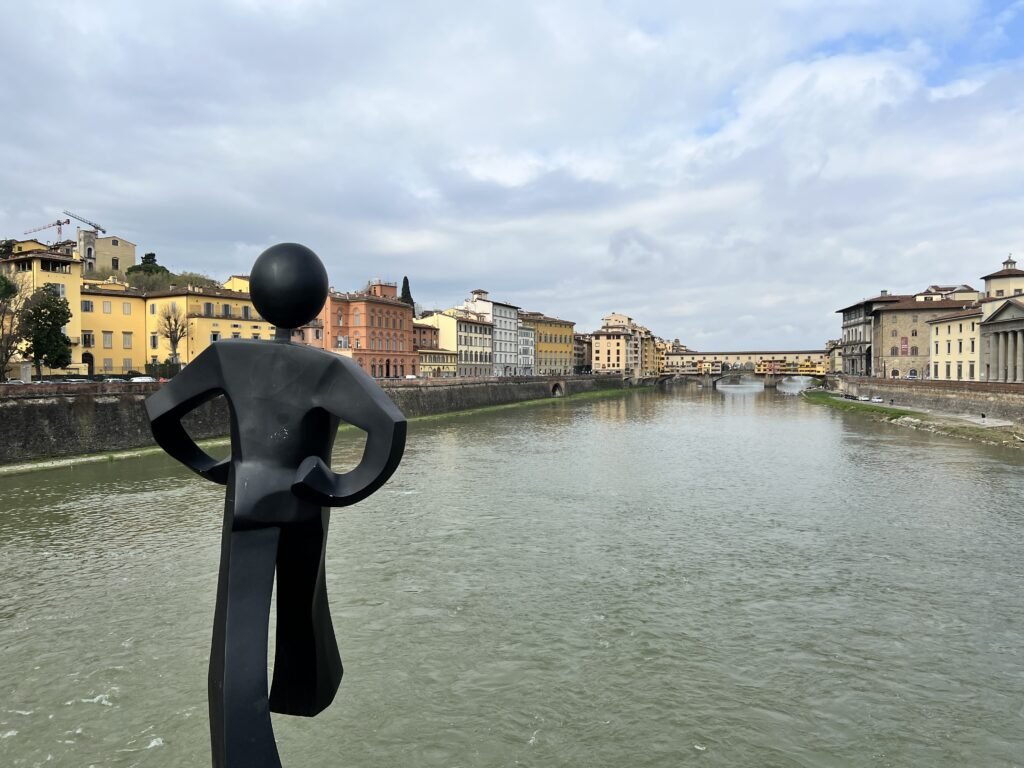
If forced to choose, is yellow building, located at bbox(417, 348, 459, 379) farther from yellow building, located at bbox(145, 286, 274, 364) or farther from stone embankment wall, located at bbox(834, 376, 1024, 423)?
stone embankment wall, located at bbox(834, 376, 1024, 423)

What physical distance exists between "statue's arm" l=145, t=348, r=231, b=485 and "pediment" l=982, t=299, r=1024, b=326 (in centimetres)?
6387

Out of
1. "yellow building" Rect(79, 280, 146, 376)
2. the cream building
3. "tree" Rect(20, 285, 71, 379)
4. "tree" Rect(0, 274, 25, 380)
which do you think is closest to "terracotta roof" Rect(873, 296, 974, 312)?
"yellow building" Rect(79, 280, 146, 376)

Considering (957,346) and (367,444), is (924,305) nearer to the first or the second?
(957,346)

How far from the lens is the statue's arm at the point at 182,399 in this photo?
467 centimetres

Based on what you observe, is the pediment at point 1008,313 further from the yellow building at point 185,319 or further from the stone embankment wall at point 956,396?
the yellow building at point 185,319

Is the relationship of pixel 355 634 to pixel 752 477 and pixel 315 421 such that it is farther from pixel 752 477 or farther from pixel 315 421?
pixel 752 477

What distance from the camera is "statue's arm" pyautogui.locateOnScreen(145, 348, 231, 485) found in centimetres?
467

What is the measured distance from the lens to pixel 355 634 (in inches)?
390

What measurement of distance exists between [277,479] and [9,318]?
44.5m

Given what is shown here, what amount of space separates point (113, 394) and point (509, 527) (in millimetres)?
24520

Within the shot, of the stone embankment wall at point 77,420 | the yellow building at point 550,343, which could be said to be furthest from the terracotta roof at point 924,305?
the stone embankment wall at point 77,420

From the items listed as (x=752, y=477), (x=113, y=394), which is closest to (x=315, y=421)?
(x=752, y=477)

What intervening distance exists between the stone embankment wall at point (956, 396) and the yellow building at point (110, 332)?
195 ft

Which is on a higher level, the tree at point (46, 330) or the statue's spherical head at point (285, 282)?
the tree at point (46, 330)
